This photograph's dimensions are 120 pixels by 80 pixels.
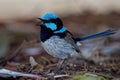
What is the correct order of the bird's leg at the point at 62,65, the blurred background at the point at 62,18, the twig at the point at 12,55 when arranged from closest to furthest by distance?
the bird's leg at the point at 62,65
the twig at the point at 12,55
the blurred background at the point at 62,18

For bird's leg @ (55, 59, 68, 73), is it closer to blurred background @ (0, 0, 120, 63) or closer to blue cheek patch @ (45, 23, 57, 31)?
blue cheek patch @ (45, 23, 57, 31)

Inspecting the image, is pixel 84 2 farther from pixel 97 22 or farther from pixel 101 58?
pixel 101 58

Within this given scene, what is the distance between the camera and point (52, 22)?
383 centimetres

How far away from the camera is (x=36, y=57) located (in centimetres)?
441

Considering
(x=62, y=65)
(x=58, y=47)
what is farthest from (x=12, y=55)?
(x=62, y=65)

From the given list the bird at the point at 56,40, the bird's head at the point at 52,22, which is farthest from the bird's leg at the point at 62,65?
the bird's head at the point at 52,22

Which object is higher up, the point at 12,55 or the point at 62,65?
the point at 12,55

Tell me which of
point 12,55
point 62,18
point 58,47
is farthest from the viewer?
point 62,18

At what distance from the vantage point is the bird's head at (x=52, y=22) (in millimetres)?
3795

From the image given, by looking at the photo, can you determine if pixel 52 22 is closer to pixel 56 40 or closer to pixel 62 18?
pixel 56 40

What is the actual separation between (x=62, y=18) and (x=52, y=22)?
2018 millimetres

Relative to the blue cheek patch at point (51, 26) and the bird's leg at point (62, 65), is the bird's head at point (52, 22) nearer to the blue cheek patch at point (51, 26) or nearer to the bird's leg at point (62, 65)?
the blue cheek patch at point (51, 26)

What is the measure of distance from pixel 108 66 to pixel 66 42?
35 centimetres

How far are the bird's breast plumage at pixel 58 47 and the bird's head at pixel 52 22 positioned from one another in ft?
0.20
